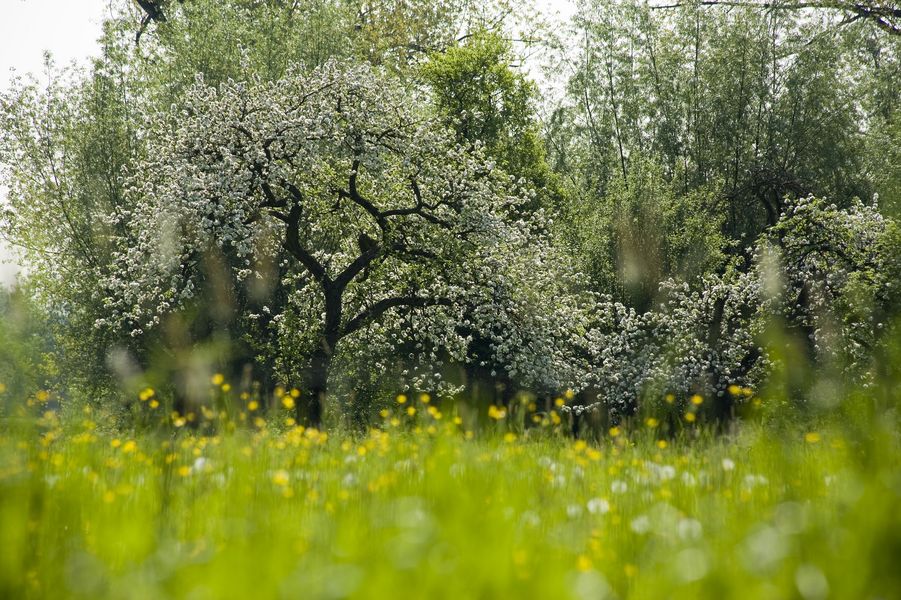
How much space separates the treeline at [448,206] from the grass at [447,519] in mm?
1373

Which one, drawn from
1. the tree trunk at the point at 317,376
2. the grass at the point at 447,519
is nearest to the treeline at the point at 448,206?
the tree trunk at the point at 317,376

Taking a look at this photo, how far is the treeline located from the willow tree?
3.2 inches

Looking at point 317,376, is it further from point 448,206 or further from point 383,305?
point 448,206

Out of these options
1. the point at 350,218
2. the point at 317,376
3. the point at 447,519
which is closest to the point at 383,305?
the point at 317,376

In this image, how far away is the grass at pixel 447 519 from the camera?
2559 millimetres

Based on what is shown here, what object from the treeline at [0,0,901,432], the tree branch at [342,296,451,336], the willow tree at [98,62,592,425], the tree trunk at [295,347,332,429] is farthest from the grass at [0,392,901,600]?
the tree branch at [342,296,451,336]

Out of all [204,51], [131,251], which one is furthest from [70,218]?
[131,251]

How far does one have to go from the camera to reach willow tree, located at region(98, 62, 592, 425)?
18531 millimetres

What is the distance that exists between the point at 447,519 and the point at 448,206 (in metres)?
17.2

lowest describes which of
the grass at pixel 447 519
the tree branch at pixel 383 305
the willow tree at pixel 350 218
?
the grass at pixel 447 519

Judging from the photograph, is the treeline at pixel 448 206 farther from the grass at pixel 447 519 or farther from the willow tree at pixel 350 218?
the grass at pixel 447 519

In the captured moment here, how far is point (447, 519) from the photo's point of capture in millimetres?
3270

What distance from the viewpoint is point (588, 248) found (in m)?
25.8

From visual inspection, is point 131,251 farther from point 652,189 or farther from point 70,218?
point 652,189
